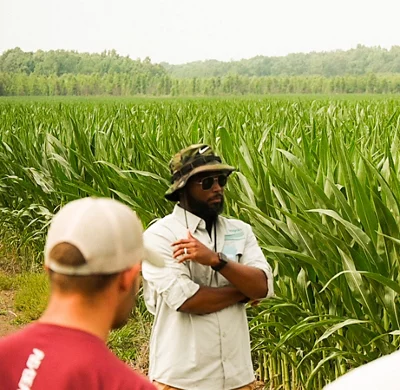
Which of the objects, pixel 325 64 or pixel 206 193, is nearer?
pixel 206 193

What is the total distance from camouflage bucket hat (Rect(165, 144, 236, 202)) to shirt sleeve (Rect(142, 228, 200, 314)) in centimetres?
17

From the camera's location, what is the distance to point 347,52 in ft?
449

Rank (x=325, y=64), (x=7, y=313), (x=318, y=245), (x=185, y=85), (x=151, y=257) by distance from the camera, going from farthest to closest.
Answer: (x=325, y=64) → (x=185, y=85) → (x=7, y=313) → (x=318, y=245) → (x=151, y=257)

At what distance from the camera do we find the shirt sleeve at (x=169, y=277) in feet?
10.7

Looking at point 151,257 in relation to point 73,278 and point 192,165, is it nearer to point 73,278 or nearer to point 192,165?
point 73,278

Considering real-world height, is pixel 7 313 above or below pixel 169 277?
below

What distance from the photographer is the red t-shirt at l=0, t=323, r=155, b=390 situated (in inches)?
60.3

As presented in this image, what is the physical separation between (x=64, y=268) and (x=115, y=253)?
10 cm

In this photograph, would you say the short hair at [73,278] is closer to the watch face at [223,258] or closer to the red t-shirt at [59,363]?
the red t-shirt at [59,363]

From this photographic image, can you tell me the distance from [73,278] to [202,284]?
177cm

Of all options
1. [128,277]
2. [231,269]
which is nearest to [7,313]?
[231,269]

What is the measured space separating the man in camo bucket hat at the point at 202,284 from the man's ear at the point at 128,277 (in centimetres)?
140

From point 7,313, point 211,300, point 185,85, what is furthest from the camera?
point 185,85

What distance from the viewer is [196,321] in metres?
3.31
